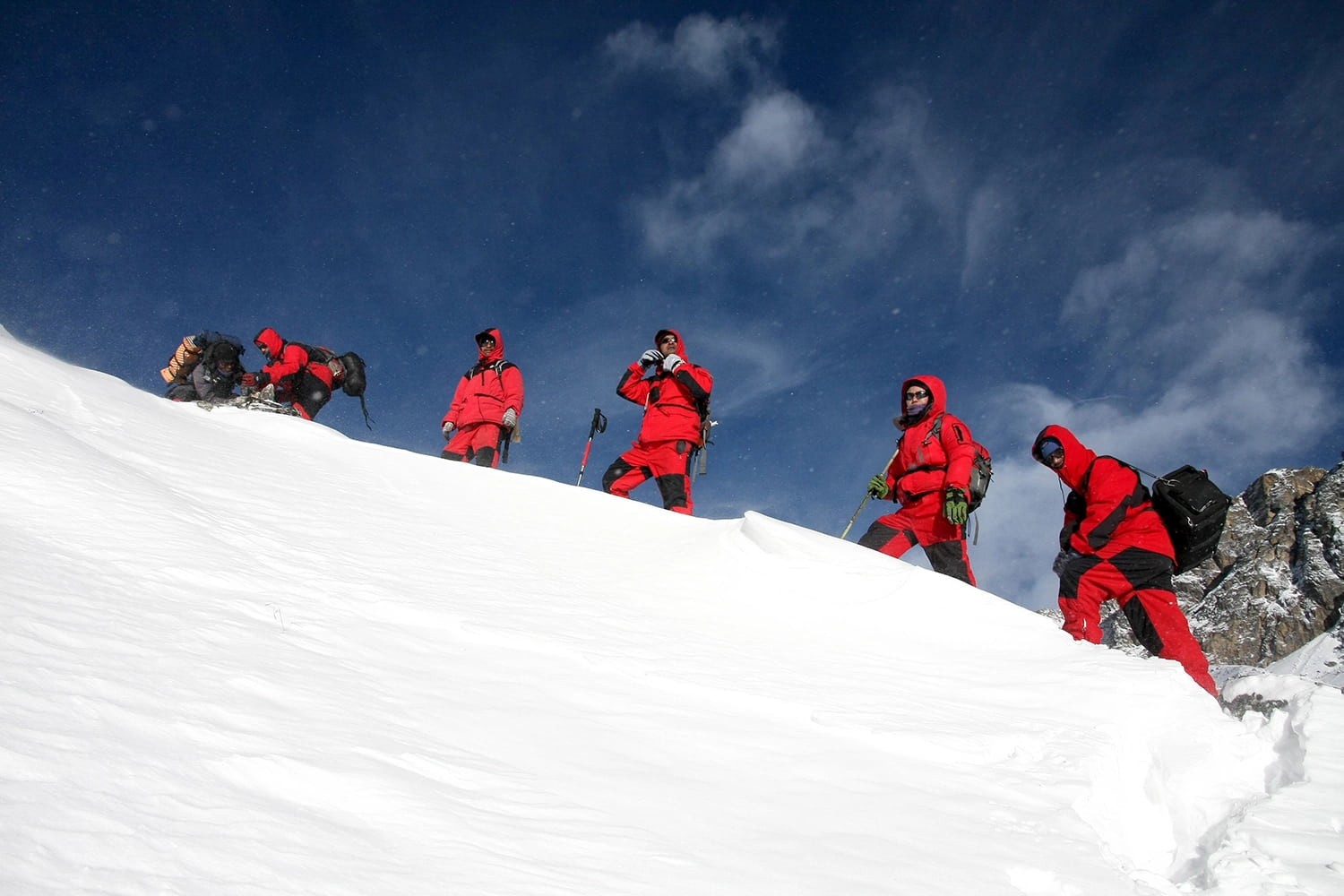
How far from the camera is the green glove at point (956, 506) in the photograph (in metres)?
5.41

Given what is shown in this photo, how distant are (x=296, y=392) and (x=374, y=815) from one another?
944 cm

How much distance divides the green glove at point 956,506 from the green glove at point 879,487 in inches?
25.9

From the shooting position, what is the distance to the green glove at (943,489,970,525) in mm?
5406

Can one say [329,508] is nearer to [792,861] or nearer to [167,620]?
[167,620]

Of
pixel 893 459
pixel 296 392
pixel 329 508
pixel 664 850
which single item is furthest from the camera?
pixel 296 392

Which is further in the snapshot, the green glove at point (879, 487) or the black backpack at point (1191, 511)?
the green glove at point (879, 487)

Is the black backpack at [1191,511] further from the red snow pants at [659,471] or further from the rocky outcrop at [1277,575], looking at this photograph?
the rocky outcrop at [1277,575]

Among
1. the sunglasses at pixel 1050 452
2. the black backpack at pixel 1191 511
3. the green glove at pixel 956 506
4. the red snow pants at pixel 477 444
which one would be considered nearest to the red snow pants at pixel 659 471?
the red snow pants at pixel 477 444

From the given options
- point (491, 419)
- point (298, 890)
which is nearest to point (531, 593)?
point (298, 890)

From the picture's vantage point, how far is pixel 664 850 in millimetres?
1394

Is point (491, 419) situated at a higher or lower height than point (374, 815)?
higher

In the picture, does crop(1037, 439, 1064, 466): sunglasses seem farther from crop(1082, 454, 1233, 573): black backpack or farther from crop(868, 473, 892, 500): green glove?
crop(868, 473, 892, 500): green glove

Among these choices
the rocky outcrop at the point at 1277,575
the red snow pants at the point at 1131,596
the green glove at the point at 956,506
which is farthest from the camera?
the rocky outcrop at the point at 1277,575

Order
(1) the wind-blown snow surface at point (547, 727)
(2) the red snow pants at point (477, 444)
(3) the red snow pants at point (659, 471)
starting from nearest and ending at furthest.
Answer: (1) the wind-blown snow surface at point (547, 727)
(3) the red snow pants at point (659, 471)
(2) the red snow pants at point (477, 444)
